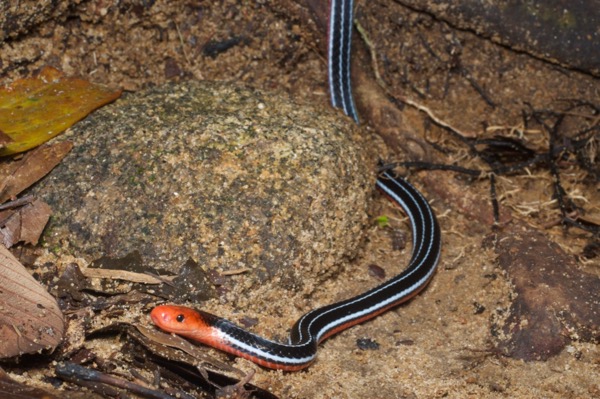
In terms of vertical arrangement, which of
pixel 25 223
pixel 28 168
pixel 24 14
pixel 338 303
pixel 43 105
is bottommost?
pixel 338 303

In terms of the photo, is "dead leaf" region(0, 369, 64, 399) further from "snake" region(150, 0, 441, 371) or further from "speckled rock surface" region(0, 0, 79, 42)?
"speckled rock surface" region(0, 0, 79, 42)

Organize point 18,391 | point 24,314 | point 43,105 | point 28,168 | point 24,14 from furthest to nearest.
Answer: point 24,14 < point 43,105 < point 28,168 < point 24,314 < point 18,391

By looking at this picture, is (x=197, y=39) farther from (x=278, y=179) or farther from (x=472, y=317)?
(x=472, y=317)

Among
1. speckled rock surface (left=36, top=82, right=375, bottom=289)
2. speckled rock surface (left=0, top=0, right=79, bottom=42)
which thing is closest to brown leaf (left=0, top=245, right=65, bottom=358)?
speckled rock surface (left=36, top=82, right=375, bottom=289)

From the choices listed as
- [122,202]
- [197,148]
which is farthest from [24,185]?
[197,148]

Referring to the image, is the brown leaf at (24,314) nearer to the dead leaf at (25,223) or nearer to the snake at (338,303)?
the dead leaf at (25,223)

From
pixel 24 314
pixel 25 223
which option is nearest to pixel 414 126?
pixel 25 223

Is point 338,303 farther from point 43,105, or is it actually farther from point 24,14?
point 24,14
